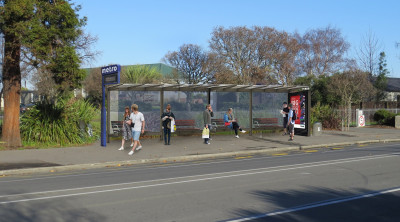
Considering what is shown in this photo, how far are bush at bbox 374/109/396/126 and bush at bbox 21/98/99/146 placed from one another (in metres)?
22.5

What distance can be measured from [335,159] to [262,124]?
358 inches

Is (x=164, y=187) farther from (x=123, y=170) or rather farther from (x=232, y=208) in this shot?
(x=123, y=170)

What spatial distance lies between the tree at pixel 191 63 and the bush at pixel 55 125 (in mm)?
36669

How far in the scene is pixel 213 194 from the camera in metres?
7.85

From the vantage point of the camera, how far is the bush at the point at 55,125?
55.2 feet

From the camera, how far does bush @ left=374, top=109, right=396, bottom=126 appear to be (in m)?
30.7

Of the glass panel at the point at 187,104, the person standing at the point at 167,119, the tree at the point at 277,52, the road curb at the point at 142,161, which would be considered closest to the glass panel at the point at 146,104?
the glass panel at the point at 187,104

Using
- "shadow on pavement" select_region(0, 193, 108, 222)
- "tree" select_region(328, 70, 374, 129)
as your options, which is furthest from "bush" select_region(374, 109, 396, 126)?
"shadow on pavement" select_region(0, 193, 108, 222)

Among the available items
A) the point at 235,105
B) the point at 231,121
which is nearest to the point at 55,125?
the point at 231,121

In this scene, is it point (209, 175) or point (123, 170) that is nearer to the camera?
point (209, 175)

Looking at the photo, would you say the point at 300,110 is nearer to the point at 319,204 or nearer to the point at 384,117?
the point at 384,117

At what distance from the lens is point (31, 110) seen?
17.5 meters

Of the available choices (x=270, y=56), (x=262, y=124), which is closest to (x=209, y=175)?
(x=262, y=124)

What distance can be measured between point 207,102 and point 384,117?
16937 mm
